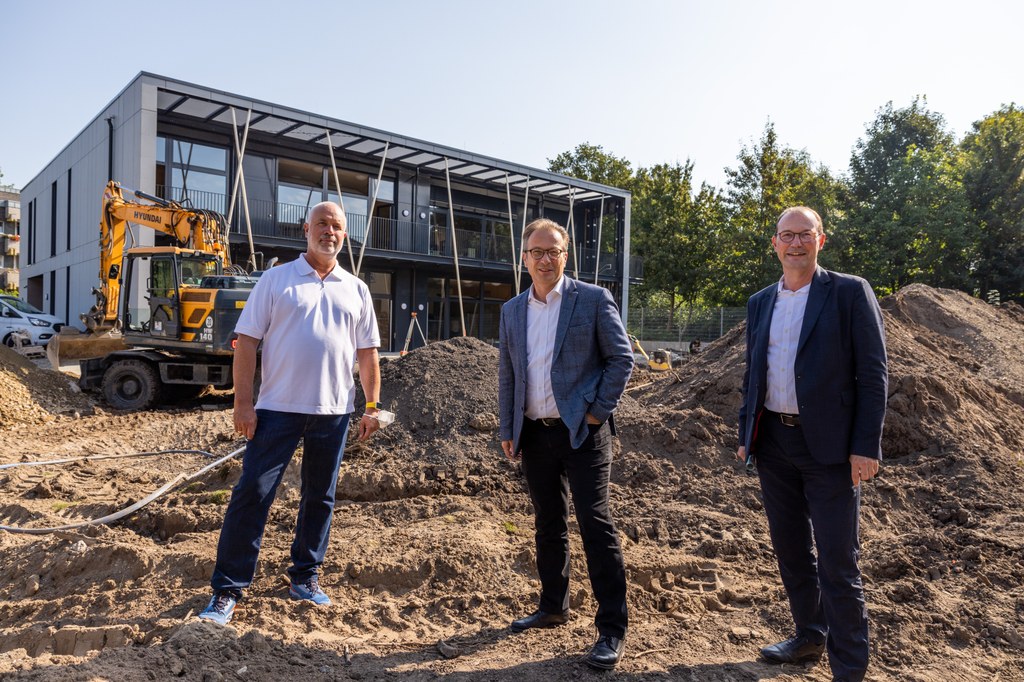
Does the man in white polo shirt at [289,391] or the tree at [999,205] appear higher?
the tree at [999,205]

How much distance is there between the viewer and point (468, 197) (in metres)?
24.8

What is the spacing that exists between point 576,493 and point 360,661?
4.10ft

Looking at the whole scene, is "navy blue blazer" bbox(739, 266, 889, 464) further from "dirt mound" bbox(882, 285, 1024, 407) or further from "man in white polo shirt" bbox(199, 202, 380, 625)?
"dirt mound" bbox(882, 285, 1024, 407)

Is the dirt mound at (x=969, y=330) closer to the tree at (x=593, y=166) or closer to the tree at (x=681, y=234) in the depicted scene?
the tree at (x=681, y=234)

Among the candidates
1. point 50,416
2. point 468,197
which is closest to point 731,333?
point 50,416

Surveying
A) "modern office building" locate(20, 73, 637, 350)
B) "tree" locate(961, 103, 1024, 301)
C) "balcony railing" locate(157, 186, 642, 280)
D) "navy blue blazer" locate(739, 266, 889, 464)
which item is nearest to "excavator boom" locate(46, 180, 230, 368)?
"modern office building" locate(20, 73, 637, 350)

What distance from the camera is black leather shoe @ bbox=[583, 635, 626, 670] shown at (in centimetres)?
295

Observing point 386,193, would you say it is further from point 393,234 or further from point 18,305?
point 18,305

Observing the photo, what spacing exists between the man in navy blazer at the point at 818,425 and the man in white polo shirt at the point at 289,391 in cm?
202

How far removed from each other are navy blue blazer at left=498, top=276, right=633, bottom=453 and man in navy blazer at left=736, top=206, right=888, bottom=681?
630 mm

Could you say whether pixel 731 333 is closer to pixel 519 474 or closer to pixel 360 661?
pixel 519 474

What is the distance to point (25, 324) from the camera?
18.2m

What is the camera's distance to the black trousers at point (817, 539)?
277 centimetres

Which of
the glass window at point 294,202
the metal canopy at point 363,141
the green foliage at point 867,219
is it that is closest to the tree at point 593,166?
the green foliage at point 867,219
